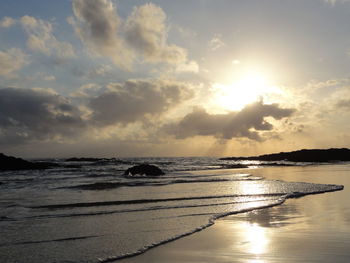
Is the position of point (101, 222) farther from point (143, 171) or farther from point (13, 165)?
point (13, 165)

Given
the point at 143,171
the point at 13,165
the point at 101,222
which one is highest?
the point at 13,165

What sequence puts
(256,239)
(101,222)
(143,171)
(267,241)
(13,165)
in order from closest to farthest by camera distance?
(267,241), (256,239), (101,222), (143,171), (13,165)

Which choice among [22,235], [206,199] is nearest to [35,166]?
[206,199]

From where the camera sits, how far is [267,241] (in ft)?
29.6

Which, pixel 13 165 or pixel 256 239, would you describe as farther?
pixel 13 165

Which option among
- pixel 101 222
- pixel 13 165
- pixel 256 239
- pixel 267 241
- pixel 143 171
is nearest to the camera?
pixel 267 241

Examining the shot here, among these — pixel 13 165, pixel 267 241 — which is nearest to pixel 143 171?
pixel 13 165

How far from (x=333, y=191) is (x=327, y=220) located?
10.6 meters

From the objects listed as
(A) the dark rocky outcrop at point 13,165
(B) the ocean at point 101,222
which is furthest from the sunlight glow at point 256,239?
(A) the dark rocky outcrop at point 13,165

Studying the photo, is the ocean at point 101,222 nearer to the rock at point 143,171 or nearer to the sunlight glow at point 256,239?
the sunlight glow at point 256,239

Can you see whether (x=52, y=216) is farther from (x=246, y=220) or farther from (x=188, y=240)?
(x=246, y=220)

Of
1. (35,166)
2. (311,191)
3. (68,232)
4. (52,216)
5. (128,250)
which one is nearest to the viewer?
(128,250)

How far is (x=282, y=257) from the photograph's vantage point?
7547 millimetres

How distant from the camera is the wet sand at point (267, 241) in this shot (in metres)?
7.67
